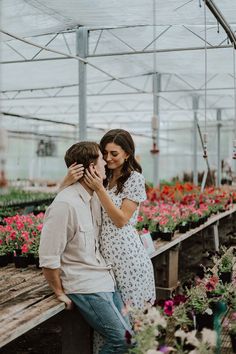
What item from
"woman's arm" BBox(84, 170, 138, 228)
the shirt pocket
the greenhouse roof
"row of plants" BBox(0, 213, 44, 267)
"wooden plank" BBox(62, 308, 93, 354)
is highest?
the greenhouse roof

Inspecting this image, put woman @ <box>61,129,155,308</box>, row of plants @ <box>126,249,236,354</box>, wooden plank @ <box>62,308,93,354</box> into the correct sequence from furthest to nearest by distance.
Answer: wooden plank @ <box>62,308,93,354</box> < woman @ <box>61,129,155,308</box> < row of plants @ <box>126,249,236,354</box>

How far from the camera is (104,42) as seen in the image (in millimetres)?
7527

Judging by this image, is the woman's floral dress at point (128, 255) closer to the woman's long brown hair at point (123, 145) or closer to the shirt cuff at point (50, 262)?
the woman's long brown hair at point (123, 145)

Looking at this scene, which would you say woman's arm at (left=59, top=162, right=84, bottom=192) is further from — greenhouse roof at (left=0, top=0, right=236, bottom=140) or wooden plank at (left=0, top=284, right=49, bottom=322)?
greenhouse roof at (left=0, top=0, right=236, bottom=140)

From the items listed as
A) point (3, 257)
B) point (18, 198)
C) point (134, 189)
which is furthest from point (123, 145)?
point (18, 198)

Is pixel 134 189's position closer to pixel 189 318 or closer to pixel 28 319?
pixel 189 318

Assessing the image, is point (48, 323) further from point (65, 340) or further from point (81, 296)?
point (81, 296)

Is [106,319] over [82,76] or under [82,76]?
under

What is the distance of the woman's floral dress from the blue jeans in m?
0.19

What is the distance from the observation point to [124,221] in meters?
2.48

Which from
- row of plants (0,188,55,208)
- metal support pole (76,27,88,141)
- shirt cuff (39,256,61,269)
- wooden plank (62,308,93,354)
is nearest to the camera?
shirt cuff (39,256,61,269)

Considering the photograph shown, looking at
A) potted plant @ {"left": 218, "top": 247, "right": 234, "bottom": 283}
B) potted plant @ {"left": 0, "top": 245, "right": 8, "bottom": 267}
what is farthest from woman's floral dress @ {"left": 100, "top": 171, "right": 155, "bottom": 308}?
potted plant @ {"left": 0, "top": 245, "right": 8, "bottom": 267}

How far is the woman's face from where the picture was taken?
259 centimetres

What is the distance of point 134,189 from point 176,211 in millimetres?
3193
